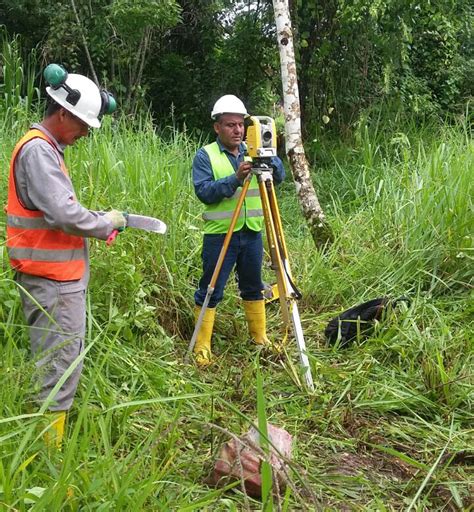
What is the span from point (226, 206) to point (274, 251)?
43 cm

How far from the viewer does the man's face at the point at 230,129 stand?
353 cm

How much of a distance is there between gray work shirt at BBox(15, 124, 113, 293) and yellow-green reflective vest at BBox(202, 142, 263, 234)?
4.27ft

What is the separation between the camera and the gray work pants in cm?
234

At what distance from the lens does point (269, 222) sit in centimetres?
340

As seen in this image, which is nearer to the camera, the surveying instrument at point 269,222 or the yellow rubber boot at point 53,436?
the yellow rubber boot at point 53,436

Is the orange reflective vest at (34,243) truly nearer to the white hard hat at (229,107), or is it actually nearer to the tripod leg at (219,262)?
the tripod leg at (219,262)

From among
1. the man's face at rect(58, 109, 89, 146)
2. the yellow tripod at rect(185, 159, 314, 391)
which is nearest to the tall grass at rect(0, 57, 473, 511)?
the yellow tripod at rect(185, 159, 314, 391)

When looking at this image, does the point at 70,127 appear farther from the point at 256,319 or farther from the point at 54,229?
the point at 256,319

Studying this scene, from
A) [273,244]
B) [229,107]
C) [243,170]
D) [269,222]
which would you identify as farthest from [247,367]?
[229,107]

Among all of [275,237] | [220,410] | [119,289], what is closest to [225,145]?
[275,237]

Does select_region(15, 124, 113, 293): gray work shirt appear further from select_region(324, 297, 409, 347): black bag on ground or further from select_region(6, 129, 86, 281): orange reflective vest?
select_region(324, 297, 409, 347): black bag on ground

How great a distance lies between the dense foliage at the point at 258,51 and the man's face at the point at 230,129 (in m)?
3.22

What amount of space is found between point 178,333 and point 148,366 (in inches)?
30.9

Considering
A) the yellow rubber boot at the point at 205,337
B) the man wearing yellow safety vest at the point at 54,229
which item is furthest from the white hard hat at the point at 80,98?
the yellow rubber boot at the point at 205,337
